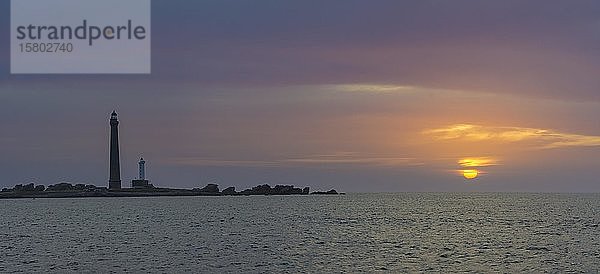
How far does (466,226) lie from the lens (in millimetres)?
101875

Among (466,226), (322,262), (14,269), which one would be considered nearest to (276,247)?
(322,262)

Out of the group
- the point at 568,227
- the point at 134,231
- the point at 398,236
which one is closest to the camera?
the point at 398,236

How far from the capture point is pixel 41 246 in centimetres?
7156

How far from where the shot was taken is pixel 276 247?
68.8 meters

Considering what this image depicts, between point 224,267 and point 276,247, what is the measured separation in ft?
51.4

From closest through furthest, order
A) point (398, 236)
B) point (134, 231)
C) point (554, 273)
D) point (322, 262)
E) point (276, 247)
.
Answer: point (554, 273) < point (322, 262) < point (276, 247) < point (398, 236) < point (134, 231)

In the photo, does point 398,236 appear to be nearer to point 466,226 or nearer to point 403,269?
point 466,226

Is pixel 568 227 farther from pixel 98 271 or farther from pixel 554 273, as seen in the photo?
pixel 98 271

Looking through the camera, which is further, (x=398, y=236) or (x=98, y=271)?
(x=398, y=236)

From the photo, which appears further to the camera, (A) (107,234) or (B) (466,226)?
(B) (466,226)

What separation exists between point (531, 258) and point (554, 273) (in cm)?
920

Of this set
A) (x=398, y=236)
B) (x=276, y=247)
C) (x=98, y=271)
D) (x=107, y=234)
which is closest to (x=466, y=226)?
(x=398, y=236)

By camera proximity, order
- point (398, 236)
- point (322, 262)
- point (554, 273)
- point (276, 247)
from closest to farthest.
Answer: point (554, 273) < point (322, 262) < point (276, 247) < point (398, 236)

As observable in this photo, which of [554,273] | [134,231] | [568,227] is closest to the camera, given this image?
[554,273]
